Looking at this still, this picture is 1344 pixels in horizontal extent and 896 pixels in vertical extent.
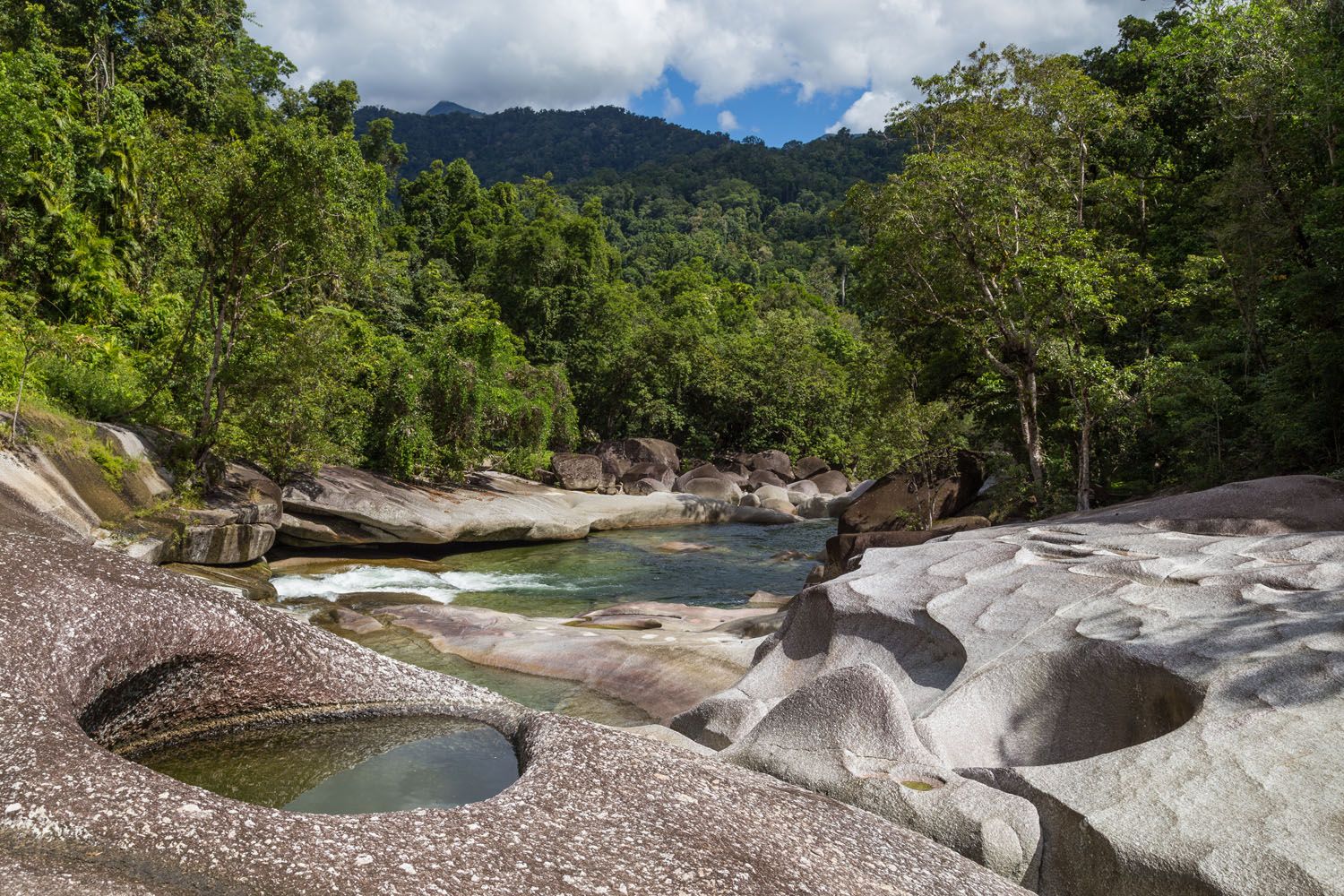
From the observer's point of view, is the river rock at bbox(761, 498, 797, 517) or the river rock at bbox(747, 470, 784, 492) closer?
the river rock at bbox(761, 498, 797, 517)

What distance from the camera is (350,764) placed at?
552 centimetres

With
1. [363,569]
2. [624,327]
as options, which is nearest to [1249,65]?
[363,569]


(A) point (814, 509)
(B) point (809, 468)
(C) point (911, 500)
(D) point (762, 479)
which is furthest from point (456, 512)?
(B) point (809, 468)

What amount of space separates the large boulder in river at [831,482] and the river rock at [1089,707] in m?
27.1

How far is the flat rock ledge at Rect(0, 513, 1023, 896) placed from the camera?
344 cm

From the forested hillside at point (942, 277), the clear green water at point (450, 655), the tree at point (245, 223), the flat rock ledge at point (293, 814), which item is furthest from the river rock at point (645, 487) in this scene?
the flat rock ledge at point (293, 814)

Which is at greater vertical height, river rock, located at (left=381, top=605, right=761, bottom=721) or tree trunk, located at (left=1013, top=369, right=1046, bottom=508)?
tree trunk, located at (left=1013, top=369, right=1046, bottom=508)

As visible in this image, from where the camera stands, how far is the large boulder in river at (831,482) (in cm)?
3662

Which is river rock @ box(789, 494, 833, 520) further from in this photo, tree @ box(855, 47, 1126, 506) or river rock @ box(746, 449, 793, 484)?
tree @ box(855, 47, 1126, 506)

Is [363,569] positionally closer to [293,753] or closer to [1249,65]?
[293,753]

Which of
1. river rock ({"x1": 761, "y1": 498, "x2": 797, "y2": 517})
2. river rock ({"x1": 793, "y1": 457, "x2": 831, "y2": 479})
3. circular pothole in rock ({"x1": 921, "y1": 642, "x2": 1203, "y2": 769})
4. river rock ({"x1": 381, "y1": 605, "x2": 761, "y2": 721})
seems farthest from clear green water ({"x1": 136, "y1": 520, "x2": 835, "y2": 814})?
river rock ({"x1": 793, "y1": 457, "x2": 831, "y2": 479})

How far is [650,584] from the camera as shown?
1928 centimetres

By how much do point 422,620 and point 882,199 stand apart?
511 inches

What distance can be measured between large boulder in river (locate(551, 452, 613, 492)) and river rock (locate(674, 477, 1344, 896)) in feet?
73.6
